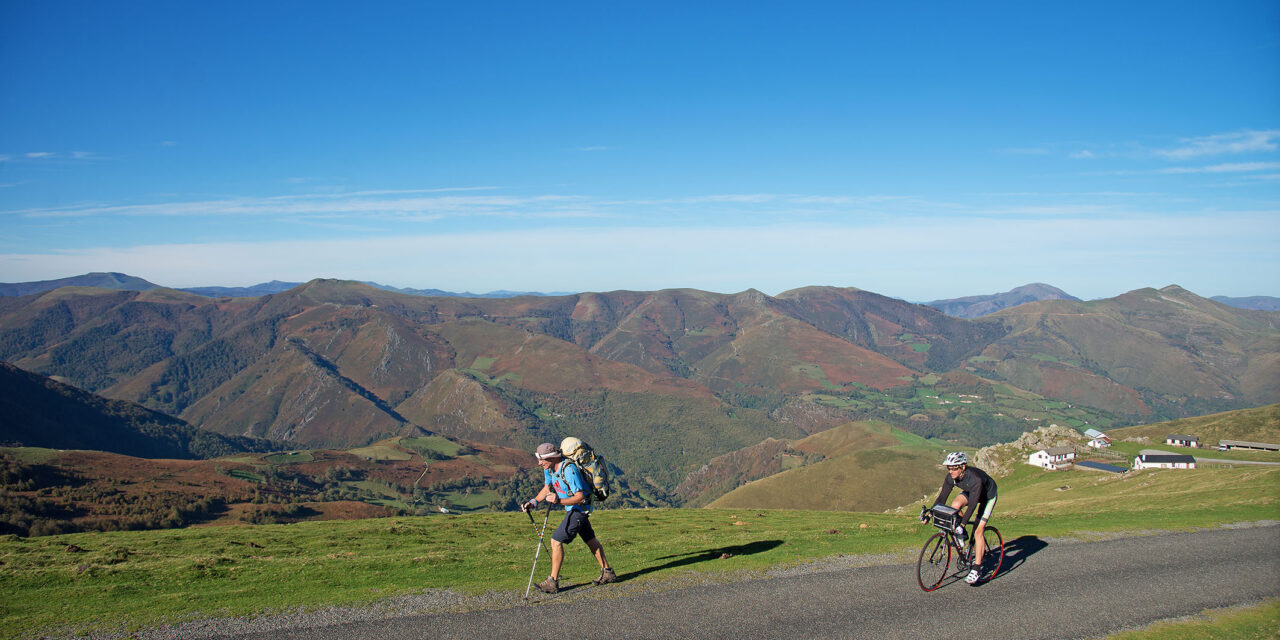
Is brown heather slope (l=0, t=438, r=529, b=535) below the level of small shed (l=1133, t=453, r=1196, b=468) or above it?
below

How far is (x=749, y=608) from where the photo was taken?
1494 cm

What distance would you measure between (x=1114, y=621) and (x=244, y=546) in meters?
31.4

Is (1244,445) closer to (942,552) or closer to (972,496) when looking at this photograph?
(942,552)

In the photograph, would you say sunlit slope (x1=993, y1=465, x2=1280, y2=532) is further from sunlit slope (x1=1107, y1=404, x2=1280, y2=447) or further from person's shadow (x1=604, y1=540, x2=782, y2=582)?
sunlit slope (x1=1107, y1=404, x2=1280, y2=447)

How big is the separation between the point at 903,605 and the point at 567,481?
8956 mm

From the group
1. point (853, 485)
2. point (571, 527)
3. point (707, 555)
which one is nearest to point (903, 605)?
point (707, 555)

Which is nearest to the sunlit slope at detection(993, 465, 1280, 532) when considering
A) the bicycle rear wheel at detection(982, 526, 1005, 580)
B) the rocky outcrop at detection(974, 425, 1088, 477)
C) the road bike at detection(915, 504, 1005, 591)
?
the bicycle rear wheel at detection(982, 526, 1005, 580)

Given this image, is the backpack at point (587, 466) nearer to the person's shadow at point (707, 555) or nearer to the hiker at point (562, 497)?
the hiker at point (562, 497)

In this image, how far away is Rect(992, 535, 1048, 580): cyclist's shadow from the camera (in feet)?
60.2

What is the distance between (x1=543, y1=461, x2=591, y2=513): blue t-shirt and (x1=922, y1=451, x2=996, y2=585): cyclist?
29.5 ft

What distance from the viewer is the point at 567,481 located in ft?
48.8

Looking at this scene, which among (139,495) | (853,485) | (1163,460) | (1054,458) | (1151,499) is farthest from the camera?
(853,485)

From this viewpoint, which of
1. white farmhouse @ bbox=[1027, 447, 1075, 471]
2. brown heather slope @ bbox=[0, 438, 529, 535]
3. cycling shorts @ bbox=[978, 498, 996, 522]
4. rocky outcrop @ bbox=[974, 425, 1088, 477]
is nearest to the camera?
cycling shorts @ bbox=[978, 498, 996, 522]

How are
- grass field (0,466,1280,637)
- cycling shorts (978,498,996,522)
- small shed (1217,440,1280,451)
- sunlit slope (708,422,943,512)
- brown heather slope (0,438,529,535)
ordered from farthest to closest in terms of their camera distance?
sunlit slope (708,422,943,512)
small shed (1217,440,1280,451)
brown heather slope (0,438,529,535)
cycling shorts (978,498,996,522)
grass field (0,466,1280,637)
